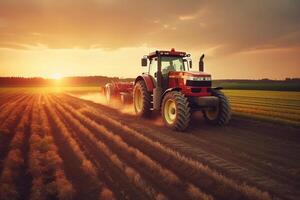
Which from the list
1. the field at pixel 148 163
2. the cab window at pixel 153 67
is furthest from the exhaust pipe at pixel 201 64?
the field at pixel 148 163

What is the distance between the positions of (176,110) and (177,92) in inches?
26.2

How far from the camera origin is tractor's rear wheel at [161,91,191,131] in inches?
336

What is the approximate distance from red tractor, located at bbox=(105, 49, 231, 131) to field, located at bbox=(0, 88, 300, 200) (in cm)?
65

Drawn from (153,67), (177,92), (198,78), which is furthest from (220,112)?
(153,67)

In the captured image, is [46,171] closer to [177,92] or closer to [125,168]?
[125,168]

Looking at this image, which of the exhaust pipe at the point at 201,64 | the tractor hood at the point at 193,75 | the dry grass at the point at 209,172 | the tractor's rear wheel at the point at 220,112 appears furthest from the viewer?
the exhaust pipe at the point at 201,64

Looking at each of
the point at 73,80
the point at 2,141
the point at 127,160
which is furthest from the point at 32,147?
the point at 73,80

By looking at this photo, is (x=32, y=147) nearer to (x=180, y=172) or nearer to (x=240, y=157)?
(x=180, y=172)

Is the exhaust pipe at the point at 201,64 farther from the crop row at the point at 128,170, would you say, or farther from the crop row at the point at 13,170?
the crop row at the point at 13,170

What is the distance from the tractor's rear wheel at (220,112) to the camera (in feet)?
31.5

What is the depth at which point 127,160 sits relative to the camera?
5.82 m

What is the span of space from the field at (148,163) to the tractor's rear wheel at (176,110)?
1.06ft

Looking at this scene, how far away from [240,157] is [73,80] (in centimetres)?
10286

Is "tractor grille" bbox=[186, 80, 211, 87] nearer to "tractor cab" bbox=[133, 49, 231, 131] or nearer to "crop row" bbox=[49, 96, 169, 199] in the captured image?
"tractor cab" bbox=[133, 49, 231, 131]
